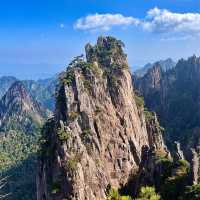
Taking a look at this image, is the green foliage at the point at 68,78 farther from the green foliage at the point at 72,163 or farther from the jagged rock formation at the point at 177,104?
the jagged rock formation at the point at 177,104

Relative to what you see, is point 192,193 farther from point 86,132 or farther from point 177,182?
point 86,132

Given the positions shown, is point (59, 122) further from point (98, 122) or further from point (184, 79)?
point (184, 79)

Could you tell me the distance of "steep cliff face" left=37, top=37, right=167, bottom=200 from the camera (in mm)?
77750

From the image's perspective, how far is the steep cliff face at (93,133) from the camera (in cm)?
7775

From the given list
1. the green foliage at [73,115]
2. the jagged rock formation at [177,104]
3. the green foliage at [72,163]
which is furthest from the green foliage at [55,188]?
the jagged rock formation at [177,104]

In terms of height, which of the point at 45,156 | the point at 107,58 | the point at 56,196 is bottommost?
the point at 56,196

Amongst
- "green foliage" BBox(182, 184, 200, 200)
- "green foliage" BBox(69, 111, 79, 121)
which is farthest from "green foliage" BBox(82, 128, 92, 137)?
"green foliage" BBox(182, 184, 200, 200)

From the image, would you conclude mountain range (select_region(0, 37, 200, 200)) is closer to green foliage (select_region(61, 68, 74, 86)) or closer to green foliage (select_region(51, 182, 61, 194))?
green foliage (select_region(51, 182, 61, 194))

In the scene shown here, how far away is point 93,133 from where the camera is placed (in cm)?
8850

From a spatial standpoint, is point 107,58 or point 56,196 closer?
point 56,196

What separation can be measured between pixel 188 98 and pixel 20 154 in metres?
72.8

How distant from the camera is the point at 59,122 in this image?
85.8 meters

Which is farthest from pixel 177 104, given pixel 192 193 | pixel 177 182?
pixel 192 193

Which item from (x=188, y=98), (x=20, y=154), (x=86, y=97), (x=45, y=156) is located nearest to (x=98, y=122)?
(x=86, y=97)
